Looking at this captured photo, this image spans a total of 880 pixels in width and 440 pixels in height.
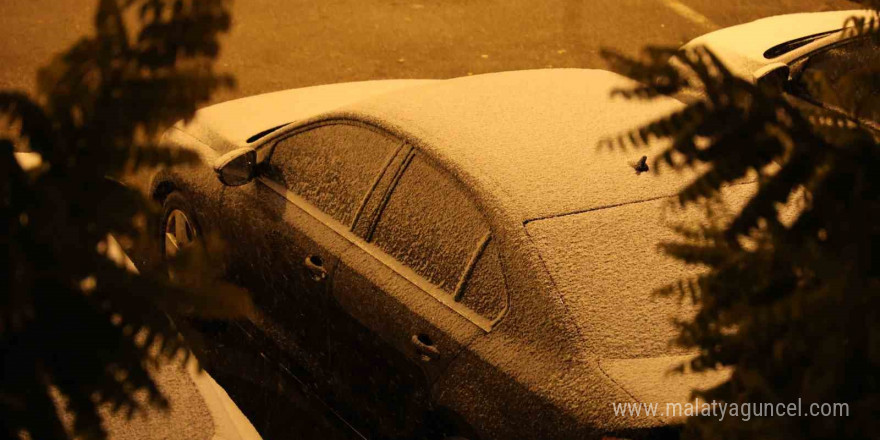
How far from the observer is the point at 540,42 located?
33.1 ft

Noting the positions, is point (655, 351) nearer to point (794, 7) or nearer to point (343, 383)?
point (343, 383)

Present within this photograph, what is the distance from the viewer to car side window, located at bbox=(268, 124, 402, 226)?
14.0 ft

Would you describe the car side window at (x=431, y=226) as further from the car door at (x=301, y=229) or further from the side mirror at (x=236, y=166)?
the side mirror at (x=236, y=166)

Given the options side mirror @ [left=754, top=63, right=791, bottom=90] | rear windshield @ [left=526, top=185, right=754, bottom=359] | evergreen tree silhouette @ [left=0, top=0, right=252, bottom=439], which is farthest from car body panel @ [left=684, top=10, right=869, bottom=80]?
evergreen tree silhouette @ [left=0, top=0, right=252, bottom=439]

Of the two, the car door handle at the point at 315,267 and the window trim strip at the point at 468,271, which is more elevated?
the window trim strip at the point at 468,271

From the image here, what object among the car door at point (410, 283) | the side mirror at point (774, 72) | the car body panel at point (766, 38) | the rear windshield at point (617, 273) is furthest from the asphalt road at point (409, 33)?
the rear windshield at point (617, 273)

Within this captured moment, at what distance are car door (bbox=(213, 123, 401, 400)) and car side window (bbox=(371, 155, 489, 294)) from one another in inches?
7.6

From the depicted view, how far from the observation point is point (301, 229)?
439 centimetres

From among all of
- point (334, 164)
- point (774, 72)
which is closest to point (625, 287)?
point (334, 164)

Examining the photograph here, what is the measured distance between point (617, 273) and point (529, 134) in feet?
2.85

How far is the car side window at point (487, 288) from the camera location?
3.53 metres

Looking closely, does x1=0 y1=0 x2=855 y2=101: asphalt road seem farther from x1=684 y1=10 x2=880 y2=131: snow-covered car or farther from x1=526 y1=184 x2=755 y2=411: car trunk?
x1=526 y1=184 x2=755 y2=411: car trunk

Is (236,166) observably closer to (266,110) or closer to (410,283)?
(266,110)

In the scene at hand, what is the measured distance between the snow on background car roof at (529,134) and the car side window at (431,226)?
9 cm
